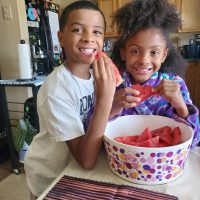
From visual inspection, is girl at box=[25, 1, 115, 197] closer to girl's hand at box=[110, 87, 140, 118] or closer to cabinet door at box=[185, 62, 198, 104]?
girl's hand at box=[110, 87, 140, 118]

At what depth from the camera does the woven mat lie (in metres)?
0.46

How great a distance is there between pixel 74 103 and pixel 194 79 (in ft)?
9.27

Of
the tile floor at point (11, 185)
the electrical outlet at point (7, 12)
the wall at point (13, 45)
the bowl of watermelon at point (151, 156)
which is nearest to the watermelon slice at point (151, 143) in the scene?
the bowl of watermelon at point (151, 156)

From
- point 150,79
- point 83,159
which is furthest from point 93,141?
point 150,79

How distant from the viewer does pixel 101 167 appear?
0.60m

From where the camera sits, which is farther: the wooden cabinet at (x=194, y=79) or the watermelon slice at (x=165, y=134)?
the wooden cabinet at (x=194, y=79)

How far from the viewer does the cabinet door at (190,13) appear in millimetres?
3162

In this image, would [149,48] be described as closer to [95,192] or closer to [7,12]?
[95,192]

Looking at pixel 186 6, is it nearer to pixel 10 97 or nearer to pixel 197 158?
pixel 10 97

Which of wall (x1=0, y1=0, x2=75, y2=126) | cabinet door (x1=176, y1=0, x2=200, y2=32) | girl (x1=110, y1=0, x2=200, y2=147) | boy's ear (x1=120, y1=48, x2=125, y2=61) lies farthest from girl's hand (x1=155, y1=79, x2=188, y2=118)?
cabinet door (x1=176, y1=0, x2=200, y2=32)

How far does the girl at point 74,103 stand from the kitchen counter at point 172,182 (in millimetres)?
25

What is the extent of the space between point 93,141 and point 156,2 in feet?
1.61

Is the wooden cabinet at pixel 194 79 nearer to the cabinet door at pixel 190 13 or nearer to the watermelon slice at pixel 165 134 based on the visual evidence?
the cabinet door at pixel 190 13

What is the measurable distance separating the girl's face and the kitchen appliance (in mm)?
1720
